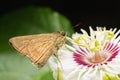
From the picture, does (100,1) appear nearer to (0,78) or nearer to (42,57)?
(0,78)

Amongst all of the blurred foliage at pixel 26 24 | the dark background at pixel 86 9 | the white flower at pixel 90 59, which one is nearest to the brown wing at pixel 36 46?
the white flower at pixel 90 59

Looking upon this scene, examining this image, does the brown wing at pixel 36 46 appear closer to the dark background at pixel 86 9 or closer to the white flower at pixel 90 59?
the white flower at pixel 90 59

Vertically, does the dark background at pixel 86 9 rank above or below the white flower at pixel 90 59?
above

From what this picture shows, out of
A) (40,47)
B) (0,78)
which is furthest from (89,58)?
(0,78)

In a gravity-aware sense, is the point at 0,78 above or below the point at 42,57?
below

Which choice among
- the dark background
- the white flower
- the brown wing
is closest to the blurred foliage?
the dark background

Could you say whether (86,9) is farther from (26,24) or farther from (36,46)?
(36,46)
